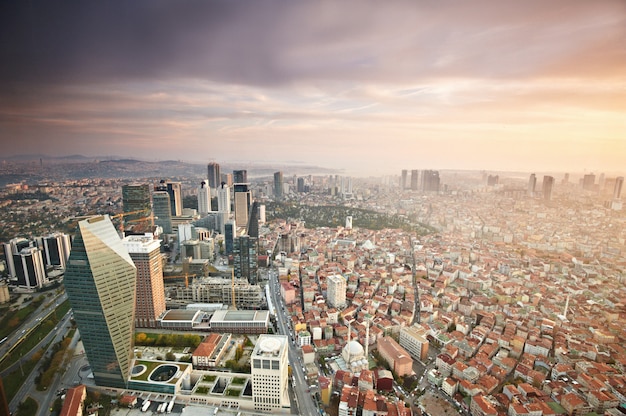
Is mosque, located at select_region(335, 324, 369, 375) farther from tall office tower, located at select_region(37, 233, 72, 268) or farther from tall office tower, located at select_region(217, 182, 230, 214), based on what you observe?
tall office tower, located at select_region(217, 182, 230, 214)

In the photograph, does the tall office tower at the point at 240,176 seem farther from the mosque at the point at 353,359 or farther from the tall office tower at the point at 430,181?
the mosque at the point at 353,359

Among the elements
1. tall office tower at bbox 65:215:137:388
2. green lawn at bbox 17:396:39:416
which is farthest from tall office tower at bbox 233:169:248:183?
green lawn at bbox 17:396:39:416

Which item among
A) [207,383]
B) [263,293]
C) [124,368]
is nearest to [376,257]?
[263,293]

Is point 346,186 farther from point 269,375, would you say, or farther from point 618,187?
point 269,375

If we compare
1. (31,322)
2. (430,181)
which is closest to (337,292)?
(31,322)

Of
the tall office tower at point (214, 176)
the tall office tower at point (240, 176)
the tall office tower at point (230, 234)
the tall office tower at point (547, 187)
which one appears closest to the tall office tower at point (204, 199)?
the tall office tower at point (214, 176)
